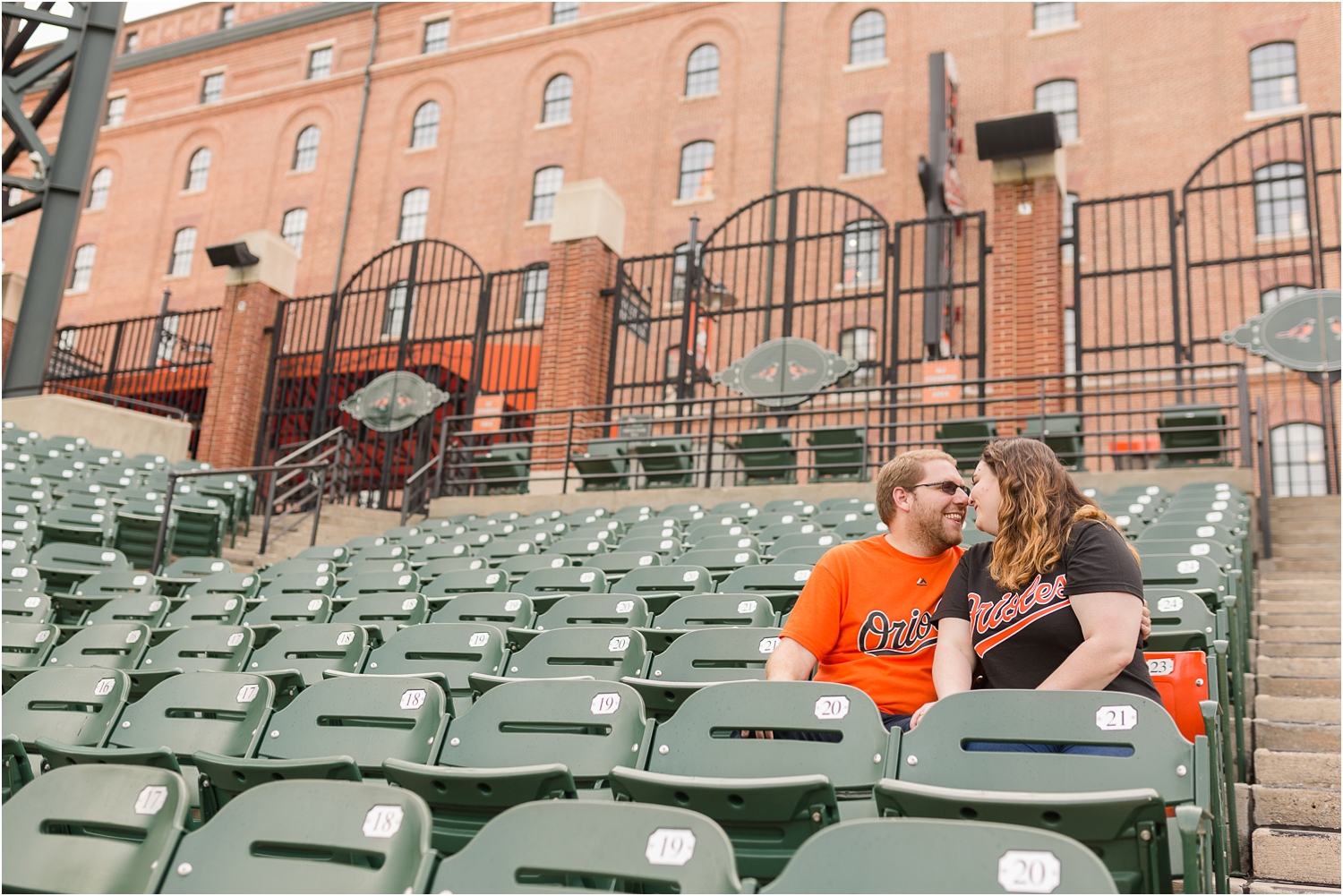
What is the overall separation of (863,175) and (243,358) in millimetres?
14290

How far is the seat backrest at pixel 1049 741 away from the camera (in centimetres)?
261

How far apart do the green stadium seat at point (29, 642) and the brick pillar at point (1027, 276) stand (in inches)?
417

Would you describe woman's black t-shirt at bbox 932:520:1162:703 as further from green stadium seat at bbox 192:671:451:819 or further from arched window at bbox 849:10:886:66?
arched window at bbox 849:10:886:66

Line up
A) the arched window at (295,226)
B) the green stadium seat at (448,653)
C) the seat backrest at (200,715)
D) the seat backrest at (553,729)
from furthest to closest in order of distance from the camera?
the arched window at (295,226) < the green stadium seat at (448,653) < the seat backrest at (200,715) < the seat backrest at (553,729)

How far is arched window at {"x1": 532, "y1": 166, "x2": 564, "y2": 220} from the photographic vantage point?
89.6ft

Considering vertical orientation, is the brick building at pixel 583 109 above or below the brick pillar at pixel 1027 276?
above

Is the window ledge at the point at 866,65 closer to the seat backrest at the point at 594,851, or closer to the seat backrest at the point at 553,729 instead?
the seat backrest at the point at 553,729

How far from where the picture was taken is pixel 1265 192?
2039cm

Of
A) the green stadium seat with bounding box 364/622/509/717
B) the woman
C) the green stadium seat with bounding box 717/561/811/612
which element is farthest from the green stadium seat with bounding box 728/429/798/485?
the woman

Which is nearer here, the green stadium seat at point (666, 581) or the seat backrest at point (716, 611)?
the seat backrest at point (716, 611)

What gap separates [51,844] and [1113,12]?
25713 mm

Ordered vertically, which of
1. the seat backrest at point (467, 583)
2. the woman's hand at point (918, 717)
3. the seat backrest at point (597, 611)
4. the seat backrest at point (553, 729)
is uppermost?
the seat backrest at point (467, 583)

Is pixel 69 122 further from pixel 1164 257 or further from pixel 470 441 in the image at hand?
pixel 1164 257

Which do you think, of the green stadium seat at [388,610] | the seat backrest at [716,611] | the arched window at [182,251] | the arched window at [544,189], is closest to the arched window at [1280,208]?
the arched window at [544,189]
